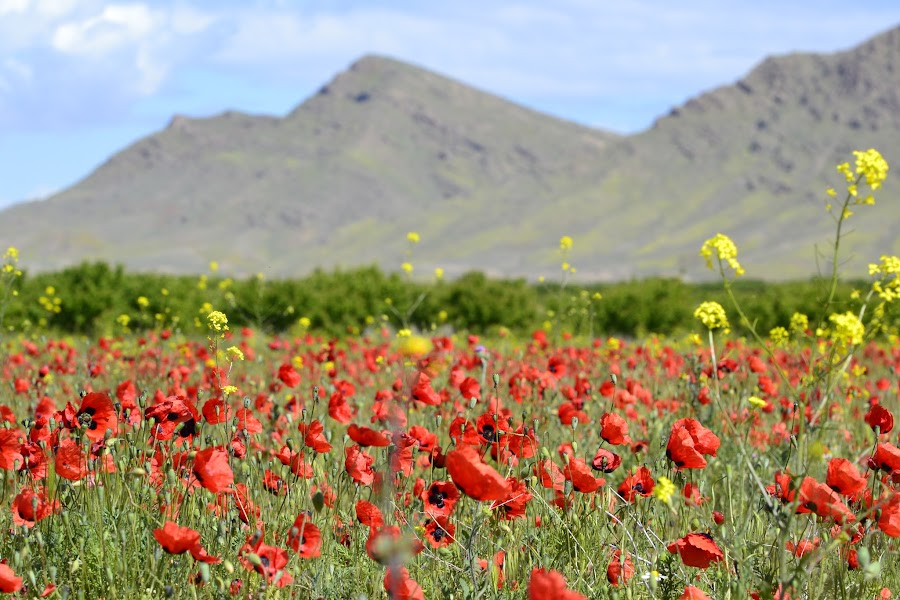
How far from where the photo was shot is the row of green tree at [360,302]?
17.2m

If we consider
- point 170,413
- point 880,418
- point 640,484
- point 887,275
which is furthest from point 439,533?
point 887,275

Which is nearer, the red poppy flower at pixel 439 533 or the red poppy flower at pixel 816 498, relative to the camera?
the red poppy flower at pixel 816 498

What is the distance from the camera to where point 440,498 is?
9.20ft

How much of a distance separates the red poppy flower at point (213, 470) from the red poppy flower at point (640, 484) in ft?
4.49

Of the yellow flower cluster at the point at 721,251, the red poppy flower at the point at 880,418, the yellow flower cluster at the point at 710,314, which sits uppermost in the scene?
the yellow flower cluster at the point at 721,251

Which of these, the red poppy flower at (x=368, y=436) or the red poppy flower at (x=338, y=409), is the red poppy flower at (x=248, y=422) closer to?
the red poppy flower at (x=338, y=409)

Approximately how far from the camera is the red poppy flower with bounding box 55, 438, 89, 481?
9.11ft

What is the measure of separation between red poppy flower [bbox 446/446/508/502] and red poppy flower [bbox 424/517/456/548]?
0.76m

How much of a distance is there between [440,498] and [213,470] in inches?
30.2

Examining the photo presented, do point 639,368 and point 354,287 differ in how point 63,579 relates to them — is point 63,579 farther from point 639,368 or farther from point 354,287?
point 354,287

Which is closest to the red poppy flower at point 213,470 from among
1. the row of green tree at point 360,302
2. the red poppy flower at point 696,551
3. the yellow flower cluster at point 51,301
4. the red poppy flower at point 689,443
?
the red poppy flower at point 696,551

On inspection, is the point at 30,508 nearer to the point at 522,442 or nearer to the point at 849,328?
the point at 522,442

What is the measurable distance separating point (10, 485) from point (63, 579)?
105cm

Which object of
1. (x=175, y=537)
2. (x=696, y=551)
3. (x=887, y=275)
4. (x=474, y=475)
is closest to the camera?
(x=474, y=475)
